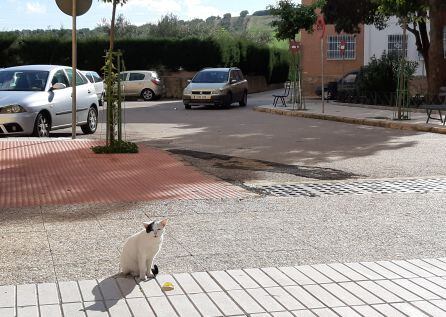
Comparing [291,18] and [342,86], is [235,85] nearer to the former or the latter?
[291,18]

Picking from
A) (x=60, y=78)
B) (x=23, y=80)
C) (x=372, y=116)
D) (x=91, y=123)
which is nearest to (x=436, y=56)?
(x=372, y=116)

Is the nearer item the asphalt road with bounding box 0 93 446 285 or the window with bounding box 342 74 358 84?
the asphalt road with bounding box 0 93 446 285

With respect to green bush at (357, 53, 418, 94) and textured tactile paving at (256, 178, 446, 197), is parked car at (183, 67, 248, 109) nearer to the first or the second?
green bush at (357, 53, 418, 94)

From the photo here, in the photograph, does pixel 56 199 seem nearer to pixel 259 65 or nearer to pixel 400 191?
pixel 400 191

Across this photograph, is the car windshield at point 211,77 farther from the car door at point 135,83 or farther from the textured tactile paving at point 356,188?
the textured tactile paving at point 356,188

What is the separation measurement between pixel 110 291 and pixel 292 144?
11.2m

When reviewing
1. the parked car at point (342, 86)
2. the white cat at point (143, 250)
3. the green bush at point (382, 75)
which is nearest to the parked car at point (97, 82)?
the green bush at point (382, 75)

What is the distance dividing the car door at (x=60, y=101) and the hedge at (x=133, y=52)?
88.6ft

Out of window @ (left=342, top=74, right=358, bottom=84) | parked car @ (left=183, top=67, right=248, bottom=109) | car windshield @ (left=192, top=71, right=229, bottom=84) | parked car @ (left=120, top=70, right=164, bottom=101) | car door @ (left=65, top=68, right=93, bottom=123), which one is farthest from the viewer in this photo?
parked car @ (left=120, top=70, right=164, bottom=101)

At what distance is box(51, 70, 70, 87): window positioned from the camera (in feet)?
54.6

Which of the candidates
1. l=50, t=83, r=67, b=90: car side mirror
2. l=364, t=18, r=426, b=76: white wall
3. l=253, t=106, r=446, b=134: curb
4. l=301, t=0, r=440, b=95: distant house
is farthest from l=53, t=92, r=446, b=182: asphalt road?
l=364, t=18, r=426, b=76: white wall

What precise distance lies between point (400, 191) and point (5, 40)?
3831 centimetres

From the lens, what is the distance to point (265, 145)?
51.5 ft

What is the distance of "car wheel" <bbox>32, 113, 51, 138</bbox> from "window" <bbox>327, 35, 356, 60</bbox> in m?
29.9
